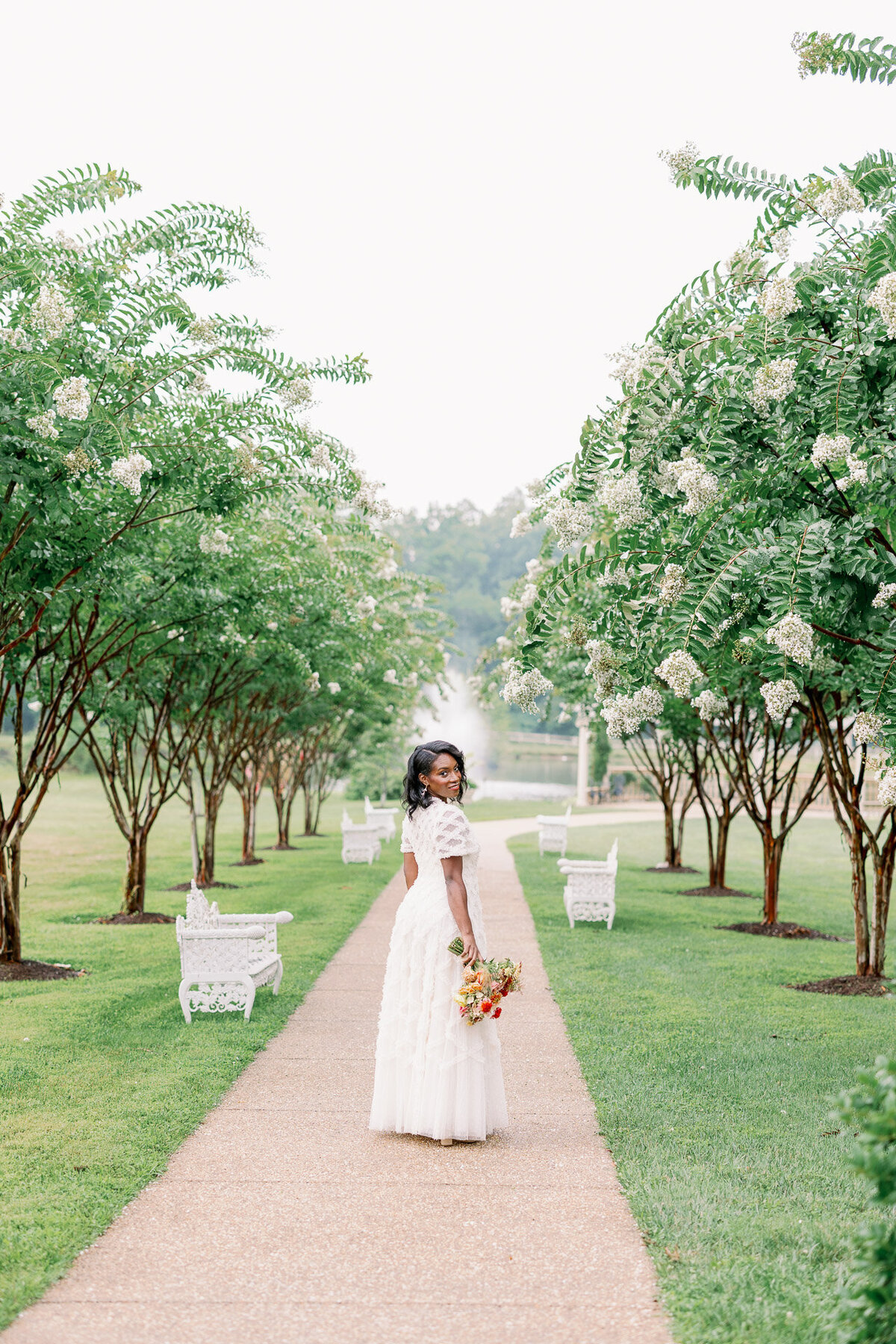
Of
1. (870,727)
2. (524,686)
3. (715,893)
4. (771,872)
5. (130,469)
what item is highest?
(130,469)

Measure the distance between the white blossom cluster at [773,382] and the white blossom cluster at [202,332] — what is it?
396 centimetres

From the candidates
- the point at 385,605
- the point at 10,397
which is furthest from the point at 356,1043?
the point at 385,605

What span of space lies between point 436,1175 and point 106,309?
5497mm

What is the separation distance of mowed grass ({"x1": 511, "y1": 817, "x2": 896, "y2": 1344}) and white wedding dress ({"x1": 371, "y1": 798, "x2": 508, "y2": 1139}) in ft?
2.43

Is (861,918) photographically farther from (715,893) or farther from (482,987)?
(715,893)

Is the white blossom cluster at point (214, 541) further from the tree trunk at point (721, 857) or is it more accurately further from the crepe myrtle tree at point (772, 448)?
the tree trunk at point (721, 857)

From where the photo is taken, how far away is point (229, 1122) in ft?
20.0

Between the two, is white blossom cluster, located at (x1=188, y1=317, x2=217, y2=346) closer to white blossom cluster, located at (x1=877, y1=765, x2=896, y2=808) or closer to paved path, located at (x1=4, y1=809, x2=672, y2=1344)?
paved path, located at (x1=4, y1=809, x2=672, y2=1344)

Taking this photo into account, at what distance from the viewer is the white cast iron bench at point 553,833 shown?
2444 cm

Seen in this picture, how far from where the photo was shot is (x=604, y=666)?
7082 mm

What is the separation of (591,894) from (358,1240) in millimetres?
10159

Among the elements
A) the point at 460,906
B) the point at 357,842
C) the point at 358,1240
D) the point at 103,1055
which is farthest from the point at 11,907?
the point at 357,842

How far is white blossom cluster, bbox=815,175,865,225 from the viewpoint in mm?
5371

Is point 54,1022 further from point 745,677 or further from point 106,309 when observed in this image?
point 745,677
